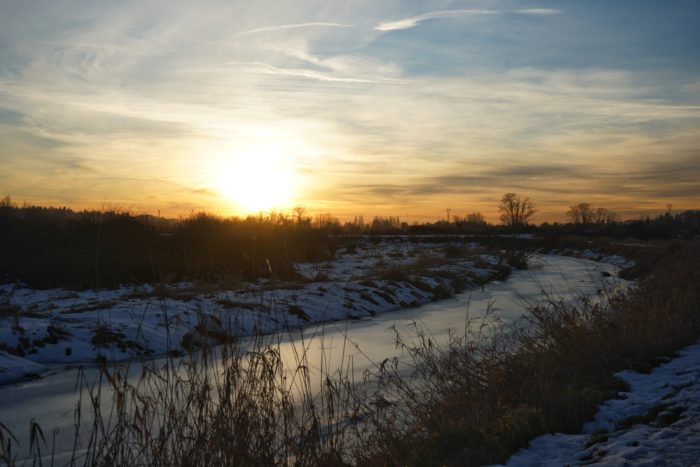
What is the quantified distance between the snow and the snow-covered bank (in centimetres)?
319

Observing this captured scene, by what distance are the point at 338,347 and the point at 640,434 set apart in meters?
9.11

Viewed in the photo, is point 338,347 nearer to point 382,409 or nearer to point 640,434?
point 382,409

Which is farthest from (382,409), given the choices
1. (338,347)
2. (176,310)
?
(176,310)

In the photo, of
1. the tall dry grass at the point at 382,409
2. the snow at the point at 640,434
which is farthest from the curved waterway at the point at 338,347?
the snow at the point at 640,434

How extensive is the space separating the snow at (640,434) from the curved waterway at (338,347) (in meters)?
3.01

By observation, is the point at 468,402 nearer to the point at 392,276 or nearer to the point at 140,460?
the point at 140,460

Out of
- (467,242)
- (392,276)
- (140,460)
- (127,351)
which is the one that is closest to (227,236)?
(392,276)

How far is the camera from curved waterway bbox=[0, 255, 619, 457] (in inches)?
329

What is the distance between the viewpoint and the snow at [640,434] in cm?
452

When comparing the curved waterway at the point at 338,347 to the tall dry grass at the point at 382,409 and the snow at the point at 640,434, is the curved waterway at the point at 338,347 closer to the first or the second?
the tall dry grass at the point at 382,409

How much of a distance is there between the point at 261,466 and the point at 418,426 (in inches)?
86.7

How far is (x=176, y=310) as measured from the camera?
51.0 ft

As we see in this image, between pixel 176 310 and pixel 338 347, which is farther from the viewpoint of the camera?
pixel 176 310

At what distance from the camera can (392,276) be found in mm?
26266
